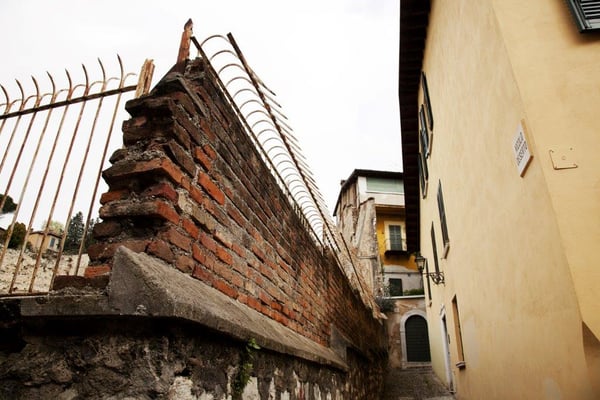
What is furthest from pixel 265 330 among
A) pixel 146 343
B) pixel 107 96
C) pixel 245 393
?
pixel 107 96

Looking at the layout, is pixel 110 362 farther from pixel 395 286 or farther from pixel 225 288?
pixel 395 286

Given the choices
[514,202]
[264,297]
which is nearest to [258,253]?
[264,297]

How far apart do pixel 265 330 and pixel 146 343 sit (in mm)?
1017

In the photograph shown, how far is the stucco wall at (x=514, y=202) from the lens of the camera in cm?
285

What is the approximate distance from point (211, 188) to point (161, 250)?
1.80 ft

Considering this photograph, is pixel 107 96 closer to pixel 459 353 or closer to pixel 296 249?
pixel 296 249

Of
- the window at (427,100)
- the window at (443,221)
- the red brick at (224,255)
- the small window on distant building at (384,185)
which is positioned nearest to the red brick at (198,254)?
the red brick at (224,255)

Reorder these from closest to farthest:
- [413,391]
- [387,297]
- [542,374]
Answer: [542,374]
[413,391]
[387,297]

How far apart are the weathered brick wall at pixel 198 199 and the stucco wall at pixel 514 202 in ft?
6.80

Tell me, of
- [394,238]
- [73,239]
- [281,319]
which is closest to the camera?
[281,319]

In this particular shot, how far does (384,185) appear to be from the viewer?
80.5 ft

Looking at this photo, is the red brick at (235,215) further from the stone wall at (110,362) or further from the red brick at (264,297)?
the stone wall at (110,362)

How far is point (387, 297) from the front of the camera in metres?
19.8

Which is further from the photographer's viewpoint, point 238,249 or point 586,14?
point 586,14
